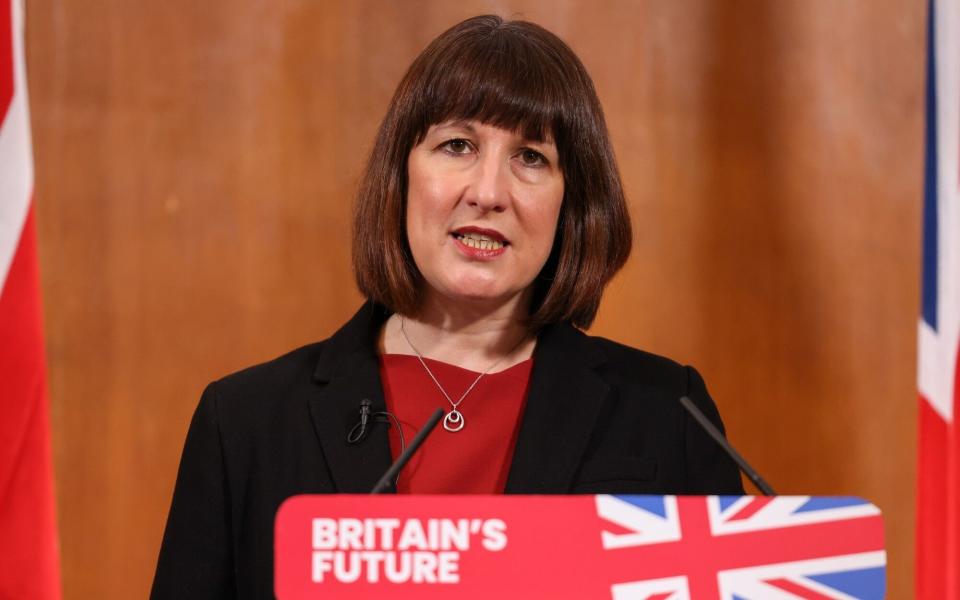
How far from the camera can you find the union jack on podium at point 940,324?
187 centimetres

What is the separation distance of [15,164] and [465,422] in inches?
35.4

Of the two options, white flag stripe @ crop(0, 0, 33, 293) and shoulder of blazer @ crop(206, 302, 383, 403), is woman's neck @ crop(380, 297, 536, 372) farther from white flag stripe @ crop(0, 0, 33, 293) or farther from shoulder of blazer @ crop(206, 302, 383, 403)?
white flag stripe @ crop(0, 0, 33, 293)

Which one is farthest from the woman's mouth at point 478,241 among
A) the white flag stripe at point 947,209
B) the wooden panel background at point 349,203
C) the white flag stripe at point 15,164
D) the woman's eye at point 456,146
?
the wooden panel background at point 349,203

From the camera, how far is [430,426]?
100 centimetres

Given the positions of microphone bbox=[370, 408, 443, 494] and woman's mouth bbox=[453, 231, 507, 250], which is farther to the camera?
woman's mouth bbox=[453, 231, 507, 250]

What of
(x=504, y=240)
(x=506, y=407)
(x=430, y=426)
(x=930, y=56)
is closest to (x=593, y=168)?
(x=504, y=240)

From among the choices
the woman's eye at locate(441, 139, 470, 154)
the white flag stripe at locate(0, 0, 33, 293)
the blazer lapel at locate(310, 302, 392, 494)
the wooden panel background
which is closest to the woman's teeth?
the woman's eye at locate(441, 139, 470, 154)

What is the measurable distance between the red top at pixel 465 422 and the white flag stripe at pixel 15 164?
0.72 m

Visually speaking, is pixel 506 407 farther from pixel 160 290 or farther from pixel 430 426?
pixel 160 290

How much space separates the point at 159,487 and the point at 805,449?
1.44 m

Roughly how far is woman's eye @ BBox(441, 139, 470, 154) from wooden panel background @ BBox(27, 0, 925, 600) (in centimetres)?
106

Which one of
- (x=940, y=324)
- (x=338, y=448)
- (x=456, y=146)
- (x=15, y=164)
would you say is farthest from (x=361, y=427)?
(x=940, y=324)

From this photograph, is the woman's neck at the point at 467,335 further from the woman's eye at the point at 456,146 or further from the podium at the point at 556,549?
the podium at the point at 556,549

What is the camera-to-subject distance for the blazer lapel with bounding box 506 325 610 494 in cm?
129
